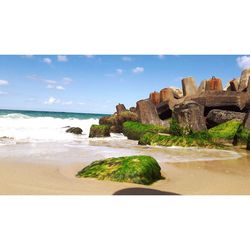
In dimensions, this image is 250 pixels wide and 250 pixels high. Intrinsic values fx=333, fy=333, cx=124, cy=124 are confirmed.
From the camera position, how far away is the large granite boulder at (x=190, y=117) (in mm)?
10305

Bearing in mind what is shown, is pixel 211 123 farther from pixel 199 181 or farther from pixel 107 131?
pixel 199 181

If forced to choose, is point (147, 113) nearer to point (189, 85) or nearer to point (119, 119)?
point (119, 119)

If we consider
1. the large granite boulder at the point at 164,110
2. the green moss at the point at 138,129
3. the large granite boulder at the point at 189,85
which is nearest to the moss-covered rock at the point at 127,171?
the green moss at the point at 138,129

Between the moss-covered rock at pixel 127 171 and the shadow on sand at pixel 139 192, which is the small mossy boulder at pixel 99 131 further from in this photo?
the shadow on sand at pixel 139 192

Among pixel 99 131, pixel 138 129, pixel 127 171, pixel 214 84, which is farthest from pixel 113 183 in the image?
pixel 214 84

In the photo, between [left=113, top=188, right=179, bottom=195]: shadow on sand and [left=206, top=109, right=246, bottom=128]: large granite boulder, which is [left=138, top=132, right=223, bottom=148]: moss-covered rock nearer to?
→ [left=206, top=109, right=246, bottom=128]: large granite boulder

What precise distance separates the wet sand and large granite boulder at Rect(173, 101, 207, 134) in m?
4.72

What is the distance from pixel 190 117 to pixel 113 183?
267 inches

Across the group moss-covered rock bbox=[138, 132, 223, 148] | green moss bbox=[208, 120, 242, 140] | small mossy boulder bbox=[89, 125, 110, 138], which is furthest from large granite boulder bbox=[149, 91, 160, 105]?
moss-covered rock bbox=[138, 132, 223, 148]

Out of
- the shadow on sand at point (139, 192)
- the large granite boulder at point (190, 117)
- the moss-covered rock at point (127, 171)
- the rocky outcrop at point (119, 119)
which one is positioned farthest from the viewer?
the rocky outcrop at point (119, 119)

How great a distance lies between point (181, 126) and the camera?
1034cm

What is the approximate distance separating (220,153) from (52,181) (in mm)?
4537

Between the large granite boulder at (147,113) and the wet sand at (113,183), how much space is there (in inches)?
272

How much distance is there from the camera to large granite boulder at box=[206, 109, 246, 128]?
10.8 metres
